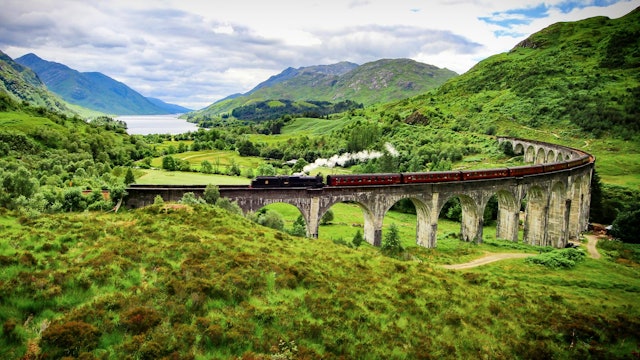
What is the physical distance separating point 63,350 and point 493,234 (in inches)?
2306

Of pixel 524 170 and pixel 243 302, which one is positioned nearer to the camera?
pixel 243 302

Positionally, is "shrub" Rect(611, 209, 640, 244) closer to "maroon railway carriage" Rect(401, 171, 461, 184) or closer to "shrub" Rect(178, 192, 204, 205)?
"maroon railway carriage" Rect(401, 171, 461, 184)

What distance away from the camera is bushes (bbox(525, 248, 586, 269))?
43.1m

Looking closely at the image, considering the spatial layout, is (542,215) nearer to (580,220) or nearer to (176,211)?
(580,220)

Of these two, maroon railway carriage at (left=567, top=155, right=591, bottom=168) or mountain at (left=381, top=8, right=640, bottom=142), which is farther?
mountain at (left=381, top=8, right=640, bottom=142)

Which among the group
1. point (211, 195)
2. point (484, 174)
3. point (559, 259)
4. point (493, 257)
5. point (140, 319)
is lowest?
point (493, 257)

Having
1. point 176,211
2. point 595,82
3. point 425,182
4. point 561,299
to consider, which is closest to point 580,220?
point 425,182

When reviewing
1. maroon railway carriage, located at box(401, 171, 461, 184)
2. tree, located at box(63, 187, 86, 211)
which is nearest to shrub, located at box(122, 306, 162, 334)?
tree, located at box(63, 187, 86, 211)

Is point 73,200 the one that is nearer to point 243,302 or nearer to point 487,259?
point 243,302

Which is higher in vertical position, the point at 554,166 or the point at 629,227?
the point at 554,166

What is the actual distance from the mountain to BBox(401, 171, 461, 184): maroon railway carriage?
8474cm

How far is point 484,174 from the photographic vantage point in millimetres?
49812

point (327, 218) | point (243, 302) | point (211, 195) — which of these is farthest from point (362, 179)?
point (243, 302)

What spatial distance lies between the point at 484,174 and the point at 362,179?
56.5 ft
